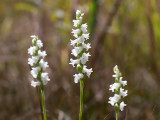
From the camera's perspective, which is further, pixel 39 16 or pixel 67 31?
pixel 39 16

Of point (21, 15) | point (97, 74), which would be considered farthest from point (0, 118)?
point (21, 15)

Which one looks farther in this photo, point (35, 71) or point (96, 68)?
point (96, 68)

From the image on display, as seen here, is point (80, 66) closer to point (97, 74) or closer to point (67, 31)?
point (97, 74)

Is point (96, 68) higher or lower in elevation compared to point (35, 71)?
higher

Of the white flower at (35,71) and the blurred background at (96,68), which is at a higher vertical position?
the blurred background at (96,68)

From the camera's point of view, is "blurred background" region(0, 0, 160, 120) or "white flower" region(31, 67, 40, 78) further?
"blurred background" region(0, 0, 160, 120)

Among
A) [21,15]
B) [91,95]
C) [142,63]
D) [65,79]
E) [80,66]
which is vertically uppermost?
[21,15]

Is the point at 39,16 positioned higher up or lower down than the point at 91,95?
higher up

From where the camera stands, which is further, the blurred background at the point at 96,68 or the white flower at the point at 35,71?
the blurred background at the point at 96,68
